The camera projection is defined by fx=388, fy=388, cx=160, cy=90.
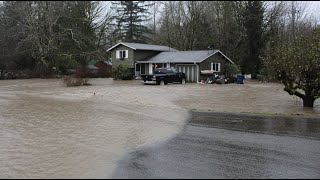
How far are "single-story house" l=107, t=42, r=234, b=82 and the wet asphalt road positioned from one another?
28795 millimetres

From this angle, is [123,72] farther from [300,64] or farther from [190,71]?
[300,64]

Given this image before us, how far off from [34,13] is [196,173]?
47.3 m

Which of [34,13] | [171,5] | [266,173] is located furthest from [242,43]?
[266,173]

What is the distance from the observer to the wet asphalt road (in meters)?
6.96

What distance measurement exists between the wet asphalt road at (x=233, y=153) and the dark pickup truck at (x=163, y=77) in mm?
23781

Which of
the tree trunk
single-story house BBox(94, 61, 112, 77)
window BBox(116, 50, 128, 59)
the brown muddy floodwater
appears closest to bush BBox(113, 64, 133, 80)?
window BBox(116, 50, 128, 59)

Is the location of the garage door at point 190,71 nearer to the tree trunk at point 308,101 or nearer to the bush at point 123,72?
the bush at point 123,72

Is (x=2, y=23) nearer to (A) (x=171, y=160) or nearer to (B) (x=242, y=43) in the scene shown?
(B) (x=242, y=43)

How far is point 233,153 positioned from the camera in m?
8.80

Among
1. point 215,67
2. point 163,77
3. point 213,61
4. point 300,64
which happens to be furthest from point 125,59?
point 300,64

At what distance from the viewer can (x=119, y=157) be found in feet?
27.0

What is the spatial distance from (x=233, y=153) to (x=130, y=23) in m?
62.1

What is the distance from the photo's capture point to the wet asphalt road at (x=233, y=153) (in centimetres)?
696

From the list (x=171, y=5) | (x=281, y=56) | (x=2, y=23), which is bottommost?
(x=281, y=56)
